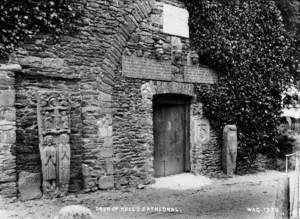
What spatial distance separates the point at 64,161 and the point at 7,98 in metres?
1.36

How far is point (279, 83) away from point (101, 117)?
18.6ft

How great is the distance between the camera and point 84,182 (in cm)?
578

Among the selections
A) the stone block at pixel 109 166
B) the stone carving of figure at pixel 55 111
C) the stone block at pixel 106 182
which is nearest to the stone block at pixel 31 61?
the stone carving of figure at pixel 55 111

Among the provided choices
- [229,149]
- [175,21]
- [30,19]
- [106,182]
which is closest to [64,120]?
[106,182]

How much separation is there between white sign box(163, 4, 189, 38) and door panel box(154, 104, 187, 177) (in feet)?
5.72

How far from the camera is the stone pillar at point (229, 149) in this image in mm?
7992

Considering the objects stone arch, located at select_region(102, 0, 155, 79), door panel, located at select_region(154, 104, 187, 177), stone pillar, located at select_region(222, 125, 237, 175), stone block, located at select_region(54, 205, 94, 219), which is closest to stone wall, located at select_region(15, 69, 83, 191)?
stone arch, located at select_region(102, 0, 155, 79)

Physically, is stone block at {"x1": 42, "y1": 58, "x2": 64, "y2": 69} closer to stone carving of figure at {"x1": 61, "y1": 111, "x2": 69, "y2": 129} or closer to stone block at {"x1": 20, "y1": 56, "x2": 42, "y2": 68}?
stone block at {"x1": 20, "y1": 56, "x2": 42, "y2": 68}

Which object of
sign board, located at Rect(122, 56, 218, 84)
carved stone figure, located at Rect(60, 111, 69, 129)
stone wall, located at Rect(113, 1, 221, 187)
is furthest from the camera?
sign board, located at Rect(122, 56, 218, 84)

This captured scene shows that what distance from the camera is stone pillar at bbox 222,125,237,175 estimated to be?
799 centimetres

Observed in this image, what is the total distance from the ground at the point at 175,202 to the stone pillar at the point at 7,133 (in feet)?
0.89

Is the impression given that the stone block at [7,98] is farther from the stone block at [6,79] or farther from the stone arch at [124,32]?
the stone arch at [124,32]

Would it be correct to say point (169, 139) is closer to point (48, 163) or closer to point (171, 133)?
point (171, 133)

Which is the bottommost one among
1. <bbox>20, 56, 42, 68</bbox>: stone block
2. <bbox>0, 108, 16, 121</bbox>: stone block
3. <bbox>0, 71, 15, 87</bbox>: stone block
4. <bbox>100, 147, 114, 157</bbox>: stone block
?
<bbox>100, 147, 114, 157</bbox>: stone block
